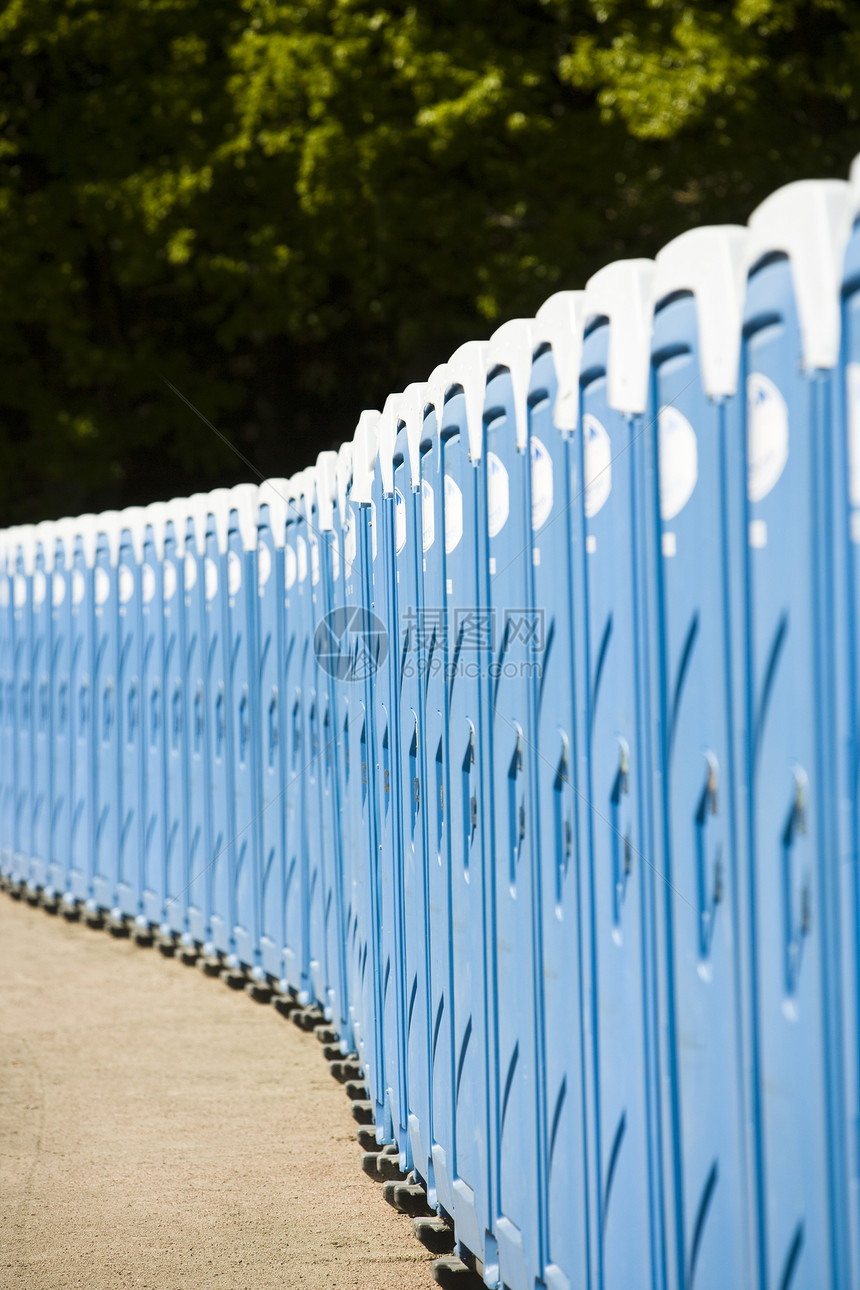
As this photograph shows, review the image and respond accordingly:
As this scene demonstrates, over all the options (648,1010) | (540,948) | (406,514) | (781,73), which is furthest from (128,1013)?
(781,73)

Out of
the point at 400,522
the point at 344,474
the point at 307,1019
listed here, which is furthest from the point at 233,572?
the point at 400,522

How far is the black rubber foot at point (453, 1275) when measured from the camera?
3857 millimetres

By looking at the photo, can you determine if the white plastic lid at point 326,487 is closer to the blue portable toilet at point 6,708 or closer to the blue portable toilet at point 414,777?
the blue portable toilet at point 414,777

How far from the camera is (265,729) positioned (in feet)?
23.0

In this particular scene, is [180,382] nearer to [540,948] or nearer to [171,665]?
[171,665]

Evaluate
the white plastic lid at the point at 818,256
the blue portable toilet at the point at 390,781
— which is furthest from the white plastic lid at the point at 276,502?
the white plastic lid at the point at 818,256

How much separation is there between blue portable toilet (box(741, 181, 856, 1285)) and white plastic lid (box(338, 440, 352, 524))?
114 inches

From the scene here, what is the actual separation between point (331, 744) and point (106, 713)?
10.6 feet

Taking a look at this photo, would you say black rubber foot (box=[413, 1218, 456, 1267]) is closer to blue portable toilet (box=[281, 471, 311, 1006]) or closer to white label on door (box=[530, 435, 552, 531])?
white label on door (box=[530, 435, 552, 531])

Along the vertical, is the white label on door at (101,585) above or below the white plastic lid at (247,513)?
below

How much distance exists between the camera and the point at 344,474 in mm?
5207

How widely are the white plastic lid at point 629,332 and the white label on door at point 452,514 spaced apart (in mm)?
986

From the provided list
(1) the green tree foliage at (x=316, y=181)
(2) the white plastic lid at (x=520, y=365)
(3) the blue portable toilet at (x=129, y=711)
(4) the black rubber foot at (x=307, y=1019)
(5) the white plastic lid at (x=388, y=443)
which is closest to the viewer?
(2) the white plastic lid at (x=520, y=365)

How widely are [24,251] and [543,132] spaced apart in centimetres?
726
